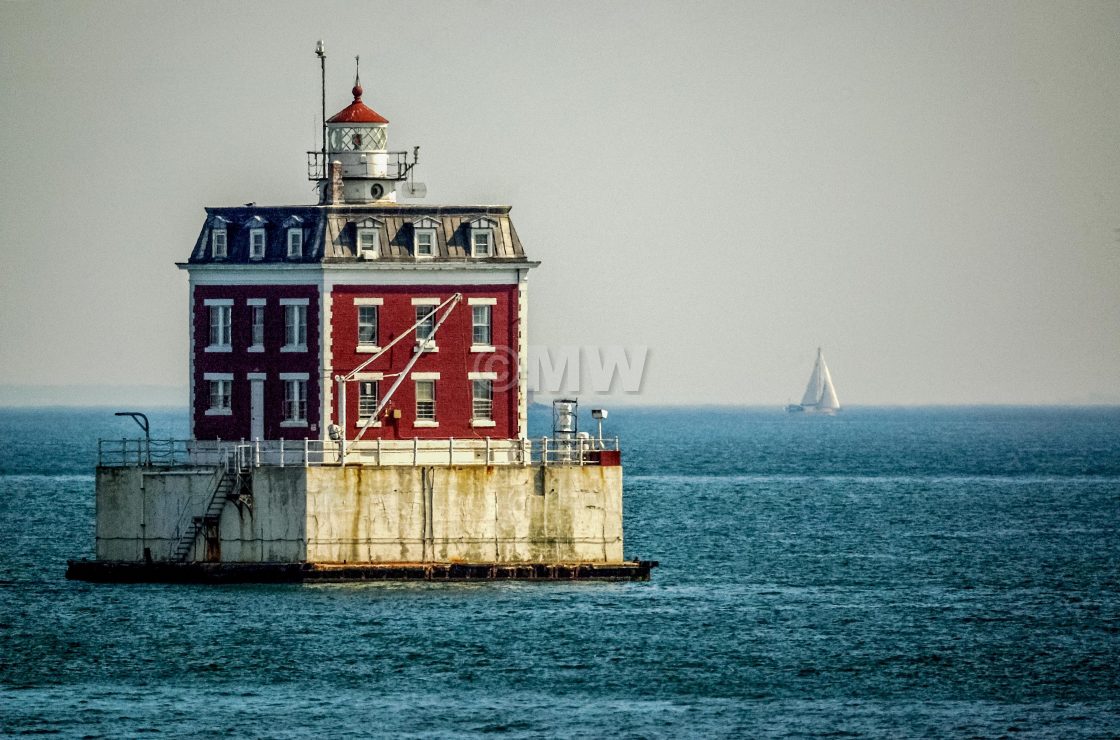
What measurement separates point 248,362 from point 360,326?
3.73 m

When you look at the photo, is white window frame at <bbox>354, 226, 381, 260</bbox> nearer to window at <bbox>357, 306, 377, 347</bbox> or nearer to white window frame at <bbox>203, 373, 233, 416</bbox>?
window at <bbox>357, 306, 377, 347</bbox>

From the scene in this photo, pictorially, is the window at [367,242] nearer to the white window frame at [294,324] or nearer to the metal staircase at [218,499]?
the white window frame at [294,324]

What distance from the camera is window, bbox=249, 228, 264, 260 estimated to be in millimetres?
64062

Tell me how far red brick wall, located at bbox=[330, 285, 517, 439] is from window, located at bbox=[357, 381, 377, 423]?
0.59 feet

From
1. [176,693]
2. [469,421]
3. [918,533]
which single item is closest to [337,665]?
[176,693]

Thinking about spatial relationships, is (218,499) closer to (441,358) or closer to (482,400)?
(441,358)

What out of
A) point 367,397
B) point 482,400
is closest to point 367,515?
point 367,397

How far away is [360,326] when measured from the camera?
207 ft

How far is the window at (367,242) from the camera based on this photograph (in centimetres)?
6322

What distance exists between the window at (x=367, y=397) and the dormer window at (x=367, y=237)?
3.92 m

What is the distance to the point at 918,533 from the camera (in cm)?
9144

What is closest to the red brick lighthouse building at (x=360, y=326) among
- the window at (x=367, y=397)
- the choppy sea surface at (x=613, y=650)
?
the window at (x=367, y=397)

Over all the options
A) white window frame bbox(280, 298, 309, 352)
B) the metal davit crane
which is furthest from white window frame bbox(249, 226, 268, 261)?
the metal davit crane

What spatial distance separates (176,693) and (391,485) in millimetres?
12753
